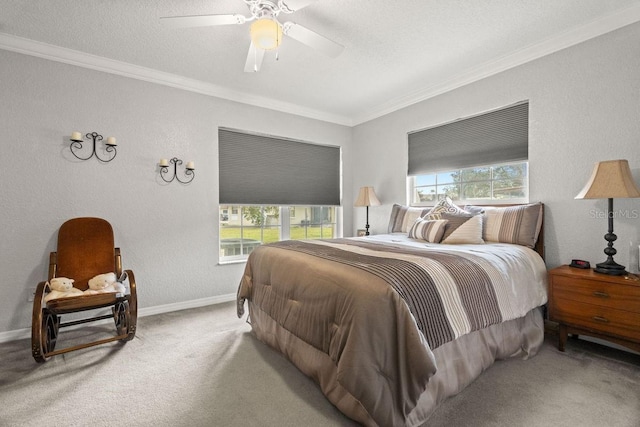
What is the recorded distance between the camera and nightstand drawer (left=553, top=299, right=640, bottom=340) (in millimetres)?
1914

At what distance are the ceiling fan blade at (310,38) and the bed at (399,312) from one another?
4.93ft

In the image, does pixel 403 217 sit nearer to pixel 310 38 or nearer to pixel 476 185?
pixel 476 185

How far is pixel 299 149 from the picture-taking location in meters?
4.35

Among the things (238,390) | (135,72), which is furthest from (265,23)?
(238,390)

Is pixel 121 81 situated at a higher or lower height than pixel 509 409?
higher

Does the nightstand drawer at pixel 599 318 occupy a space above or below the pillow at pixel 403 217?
below

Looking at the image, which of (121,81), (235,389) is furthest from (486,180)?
(121,81)

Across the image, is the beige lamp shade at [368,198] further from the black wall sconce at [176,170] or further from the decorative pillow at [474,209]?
the black wall sconce at [176,170]

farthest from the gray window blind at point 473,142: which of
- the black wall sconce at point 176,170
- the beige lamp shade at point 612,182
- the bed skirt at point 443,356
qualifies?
the black wall sconce at point 176,170

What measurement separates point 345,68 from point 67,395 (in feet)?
11.3

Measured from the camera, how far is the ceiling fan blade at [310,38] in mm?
2041

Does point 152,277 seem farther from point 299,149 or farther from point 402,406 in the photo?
point 402,406

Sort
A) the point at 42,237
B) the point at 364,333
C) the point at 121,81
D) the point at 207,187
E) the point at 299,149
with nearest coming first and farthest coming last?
1. the point at 364,333
2. the point at 42,237
3. the point at 121,81
4. the point at 207,187
5. the point at 299,149

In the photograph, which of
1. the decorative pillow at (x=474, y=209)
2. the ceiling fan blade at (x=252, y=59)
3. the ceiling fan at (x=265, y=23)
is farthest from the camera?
the decorative pillow at (x=474, y=209)
